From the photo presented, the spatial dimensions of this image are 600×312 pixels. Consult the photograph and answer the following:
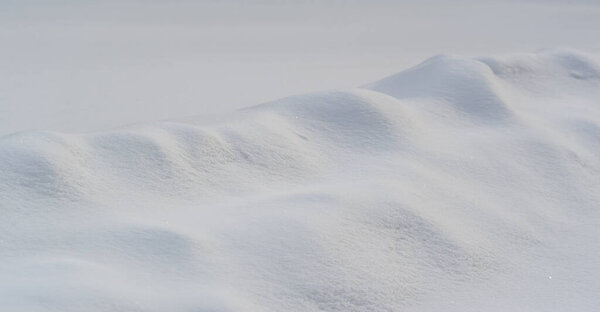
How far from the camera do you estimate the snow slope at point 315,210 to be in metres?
1.25

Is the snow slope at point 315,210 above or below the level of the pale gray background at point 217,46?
below

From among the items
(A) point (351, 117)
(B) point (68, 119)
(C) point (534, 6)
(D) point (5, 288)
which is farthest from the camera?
(C) point (534, 6)

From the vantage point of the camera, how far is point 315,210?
1447 millimetres

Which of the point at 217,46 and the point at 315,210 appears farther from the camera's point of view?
the point at 217,46

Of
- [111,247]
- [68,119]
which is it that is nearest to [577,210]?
[111,247]

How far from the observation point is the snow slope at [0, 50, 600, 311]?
4.10 ft

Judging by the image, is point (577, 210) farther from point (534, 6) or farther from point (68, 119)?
point (534, 6)

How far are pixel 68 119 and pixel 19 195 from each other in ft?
3.22

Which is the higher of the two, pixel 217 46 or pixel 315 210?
pixel 217 46

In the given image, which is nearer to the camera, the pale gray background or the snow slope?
the snow slope

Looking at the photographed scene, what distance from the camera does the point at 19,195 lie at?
143cm

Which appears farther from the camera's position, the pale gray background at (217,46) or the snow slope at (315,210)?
the pale gray background at (217,46)

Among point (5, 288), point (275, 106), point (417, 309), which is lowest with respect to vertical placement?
point (417, 309)

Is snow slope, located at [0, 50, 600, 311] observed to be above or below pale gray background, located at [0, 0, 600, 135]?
below
